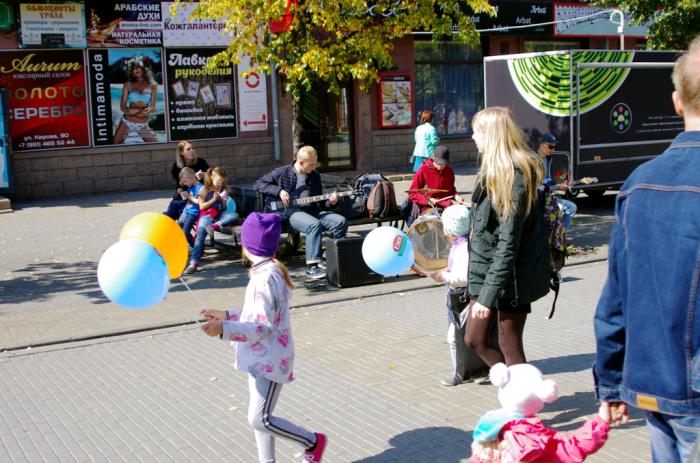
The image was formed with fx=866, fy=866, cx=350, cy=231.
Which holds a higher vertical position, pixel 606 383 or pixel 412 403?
pixel 606 383

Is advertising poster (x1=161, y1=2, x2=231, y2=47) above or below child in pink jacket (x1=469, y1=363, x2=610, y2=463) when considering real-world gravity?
above

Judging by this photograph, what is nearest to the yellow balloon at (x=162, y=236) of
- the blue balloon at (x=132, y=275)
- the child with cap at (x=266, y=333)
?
the blue balloon at (x=132, y=275)

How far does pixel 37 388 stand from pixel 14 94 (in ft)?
41.7

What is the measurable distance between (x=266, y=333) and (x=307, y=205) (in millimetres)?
6267

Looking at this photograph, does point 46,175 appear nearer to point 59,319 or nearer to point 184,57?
point 184,57

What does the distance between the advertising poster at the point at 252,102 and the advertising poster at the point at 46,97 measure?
372 cm

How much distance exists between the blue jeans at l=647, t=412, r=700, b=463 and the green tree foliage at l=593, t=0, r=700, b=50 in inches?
666

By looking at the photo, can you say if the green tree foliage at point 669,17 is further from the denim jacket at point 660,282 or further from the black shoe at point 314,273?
the denim jacket at point 660,282

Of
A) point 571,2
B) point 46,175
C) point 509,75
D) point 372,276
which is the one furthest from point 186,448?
point 571,2

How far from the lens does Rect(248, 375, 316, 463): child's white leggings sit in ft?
14.8

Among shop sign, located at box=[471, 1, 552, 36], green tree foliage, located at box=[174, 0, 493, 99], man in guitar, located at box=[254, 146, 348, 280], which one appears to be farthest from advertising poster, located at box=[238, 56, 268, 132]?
man in guitar, located at box=[254, 146, 348, 280]

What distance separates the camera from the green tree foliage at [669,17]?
18.1 m

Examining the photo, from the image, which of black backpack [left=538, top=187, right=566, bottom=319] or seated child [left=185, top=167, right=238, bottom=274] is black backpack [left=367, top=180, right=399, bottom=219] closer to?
seated child [left=185, top=167, right=238, bottom=274]

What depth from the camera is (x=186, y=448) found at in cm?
532
